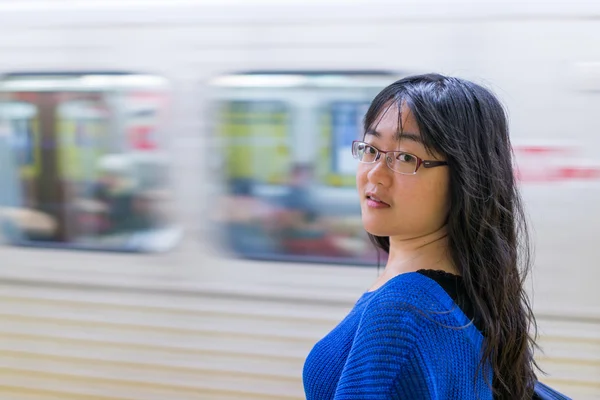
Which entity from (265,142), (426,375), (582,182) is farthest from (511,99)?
(426,375)

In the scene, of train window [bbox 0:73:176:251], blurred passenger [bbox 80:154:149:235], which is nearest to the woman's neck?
Answer: train window [bbox 0:73:176:251]

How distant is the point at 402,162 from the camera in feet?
3.95

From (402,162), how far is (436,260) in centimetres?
19

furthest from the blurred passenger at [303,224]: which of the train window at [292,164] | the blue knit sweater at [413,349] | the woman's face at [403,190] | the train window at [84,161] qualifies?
the blue knit sweater at [413,349]

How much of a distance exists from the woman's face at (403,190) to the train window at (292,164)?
1692 millimetres

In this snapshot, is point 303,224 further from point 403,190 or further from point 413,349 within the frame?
point 413,349

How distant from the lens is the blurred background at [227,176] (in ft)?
8.91

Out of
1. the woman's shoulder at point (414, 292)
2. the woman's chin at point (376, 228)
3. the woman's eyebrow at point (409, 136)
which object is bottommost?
the woman's shoulder at point (414, 292)

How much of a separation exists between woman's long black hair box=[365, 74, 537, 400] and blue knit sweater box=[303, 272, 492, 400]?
0.06 meters

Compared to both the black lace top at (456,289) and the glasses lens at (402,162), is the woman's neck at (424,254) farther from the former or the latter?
the glasses lens at (402,162)

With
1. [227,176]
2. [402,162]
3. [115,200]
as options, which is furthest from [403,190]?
[115,200]

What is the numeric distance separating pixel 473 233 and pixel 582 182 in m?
1.72

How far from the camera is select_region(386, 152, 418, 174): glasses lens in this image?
118 cm

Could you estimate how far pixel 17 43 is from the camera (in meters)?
3.27
